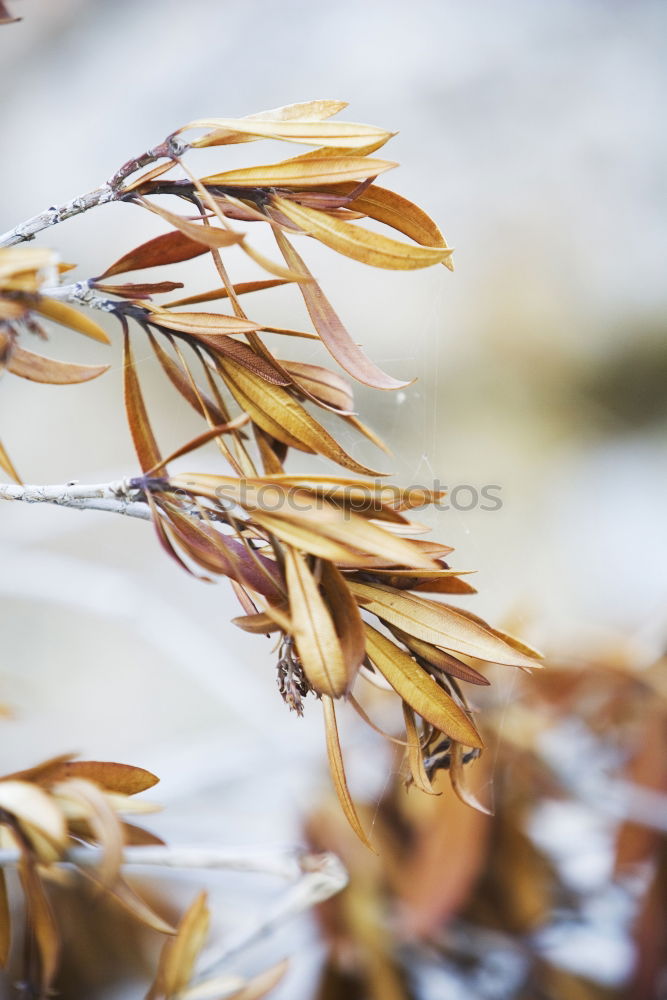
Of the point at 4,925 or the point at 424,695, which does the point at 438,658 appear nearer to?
the point at 424,695

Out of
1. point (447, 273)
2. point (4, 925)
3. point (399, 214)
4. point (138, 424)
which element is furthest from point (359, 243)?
point (447, 273)

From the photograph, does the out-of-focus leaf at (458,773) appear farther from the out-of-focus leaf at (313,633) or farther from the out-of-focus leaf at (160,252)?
the out-of-focus leaf at (160,252)

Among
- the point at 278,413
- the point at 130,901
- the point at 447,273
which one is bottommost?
the point at 130,901

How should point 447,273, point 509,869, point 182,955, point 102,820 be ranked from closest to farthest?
1. point 102,820
2. point 182,955
3. point 509,869
4. point 447,273

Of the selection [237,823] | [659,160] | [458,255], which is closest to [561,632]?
[237,823]

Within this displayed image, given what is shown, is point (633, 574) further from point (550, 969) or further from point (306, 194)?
point (306, 194)

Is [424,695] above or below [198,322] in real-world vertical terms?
below
